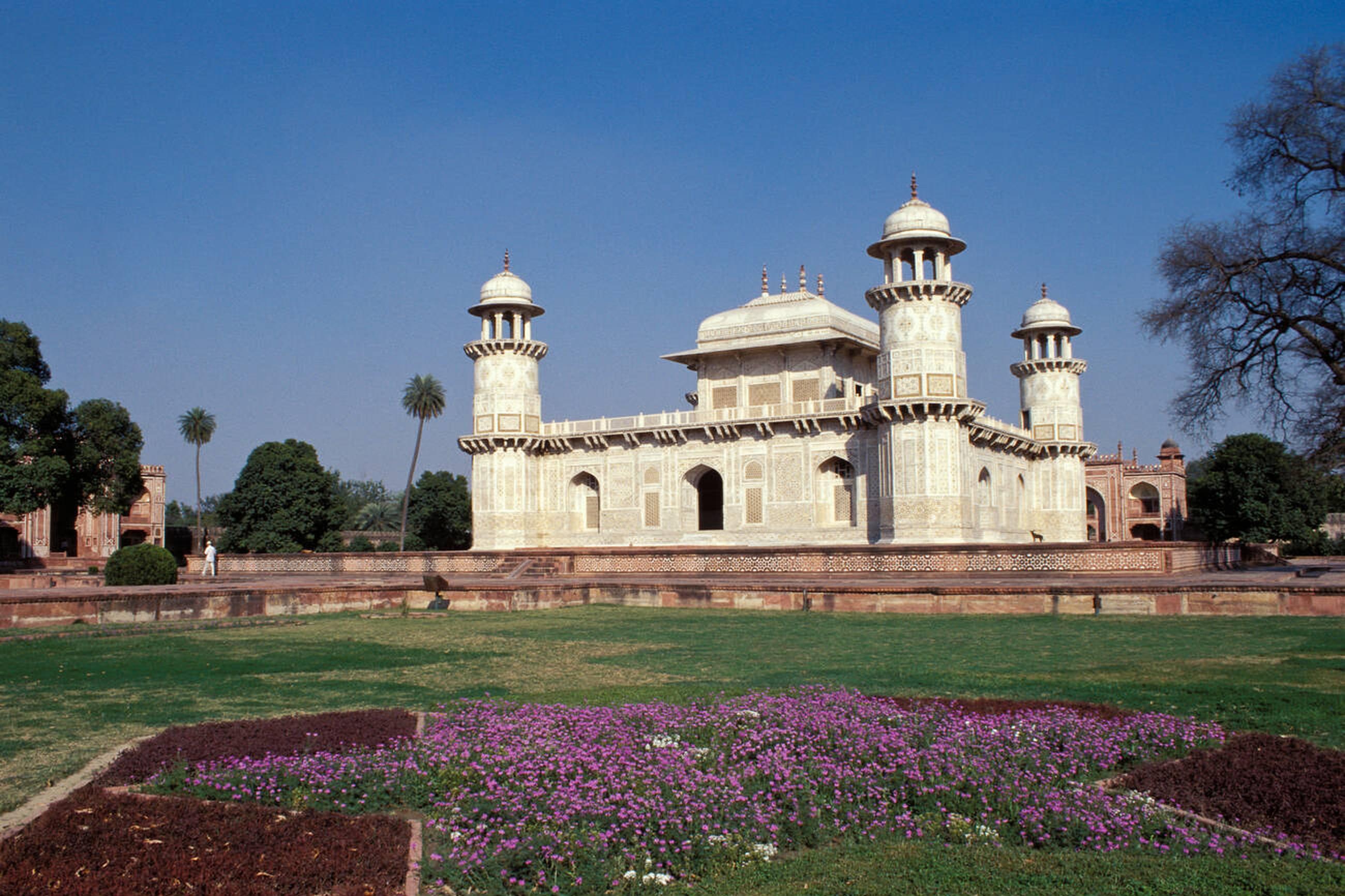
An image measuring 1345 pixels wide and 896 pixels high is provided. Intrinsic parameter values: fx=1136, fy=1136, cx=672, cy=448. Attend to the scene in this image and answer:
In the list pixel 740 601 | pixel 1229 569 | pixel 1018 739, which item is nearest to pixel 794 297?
pixel 1229 569

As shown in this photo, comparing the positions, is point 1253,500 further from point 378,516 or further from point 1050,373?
point 378,516

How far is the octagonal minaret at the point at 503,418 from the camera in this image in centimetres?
3916

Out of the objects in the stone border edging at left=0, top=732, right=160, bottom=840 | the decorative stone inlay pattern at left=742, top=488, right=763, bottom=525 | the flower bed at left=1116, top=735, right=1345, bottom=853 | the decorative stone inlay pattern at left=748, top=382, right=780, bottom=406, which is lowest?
the flower bed at left=1116, top=735, right=1345, bottom=853

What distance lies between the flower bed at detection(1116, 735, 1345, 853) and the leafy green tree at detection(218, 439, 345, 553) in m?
46.9

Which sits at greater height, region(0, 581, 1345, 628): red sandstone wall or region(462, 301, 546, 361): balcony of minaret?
region(462, 301, 546, 361): balcony of minaret

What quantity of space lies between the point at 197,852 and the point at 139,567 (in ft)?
61.6

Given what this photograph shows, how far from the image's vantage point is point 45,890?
4406mm

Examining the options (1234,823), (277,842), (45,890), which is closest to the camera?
(45,890)

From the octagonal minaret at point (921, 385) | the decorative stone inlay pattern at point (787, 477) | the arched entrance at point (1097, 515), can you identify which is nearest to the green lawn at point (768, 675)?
the octagonal minaret at point (921, 385)

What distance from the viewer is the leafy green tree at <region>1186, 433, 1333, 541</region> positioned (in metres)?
49.2

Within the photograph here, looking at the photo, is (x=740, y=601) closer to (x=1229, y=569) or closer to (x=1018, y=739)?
(x=1018, y=739)

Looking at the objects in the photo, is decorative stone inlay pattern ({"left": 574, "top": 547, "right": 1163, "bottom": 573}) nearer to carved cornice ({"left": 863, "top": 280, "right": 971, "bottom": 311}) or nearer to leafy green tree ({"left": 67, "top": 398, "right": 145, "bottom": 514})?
carved cornice ({"left": 863, "top": 280, "right": 971, "bottom": 311})

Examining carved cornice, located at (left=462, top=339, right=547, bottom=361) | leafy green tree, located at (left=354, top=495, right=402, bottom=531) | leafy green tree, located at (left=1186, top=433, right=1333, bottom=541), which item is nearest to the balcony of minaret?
carved cornice, located at (left=462, top=339, right=547, bottom=361)

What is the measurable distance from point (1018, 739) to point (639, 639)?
7618 millimetres
